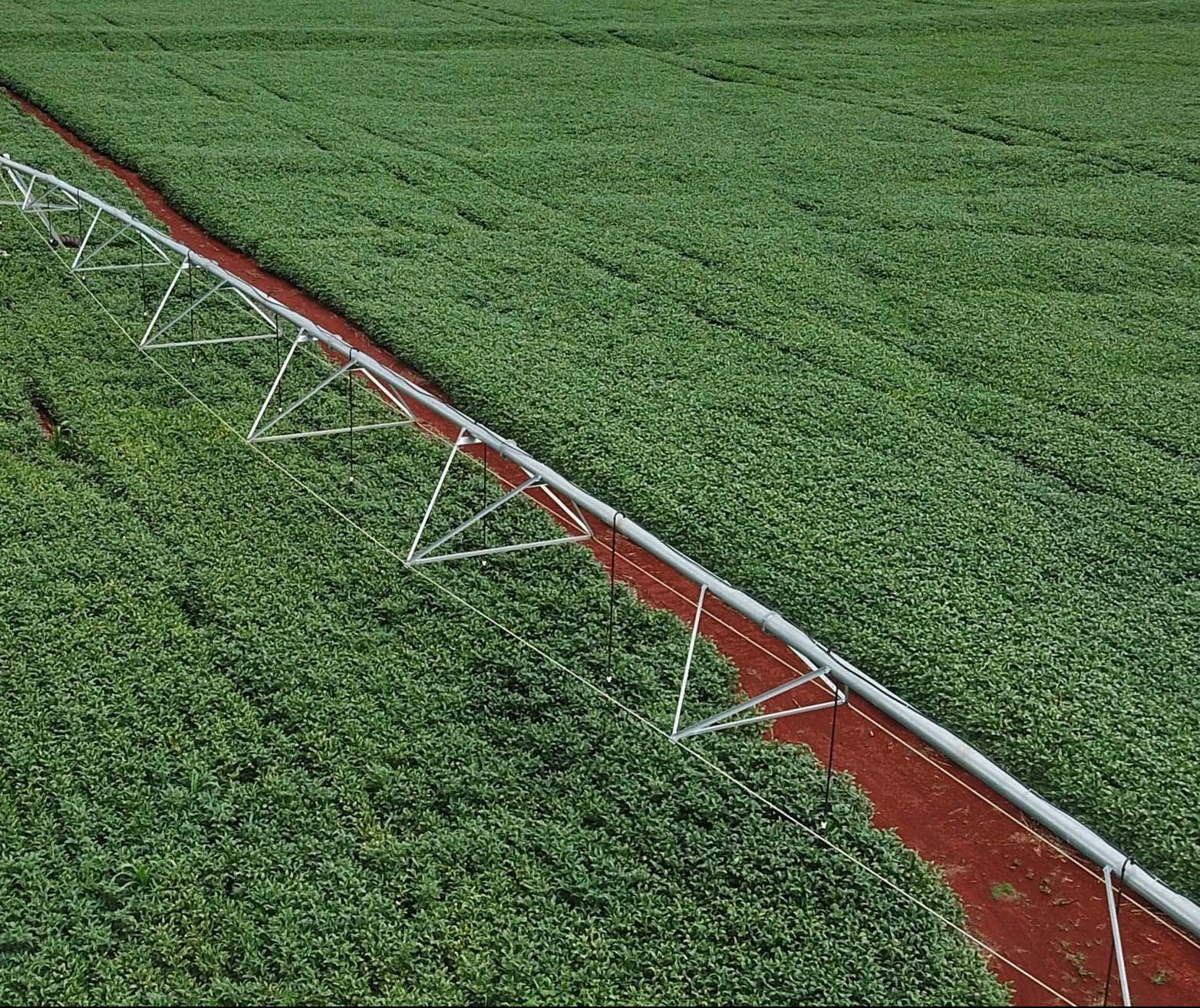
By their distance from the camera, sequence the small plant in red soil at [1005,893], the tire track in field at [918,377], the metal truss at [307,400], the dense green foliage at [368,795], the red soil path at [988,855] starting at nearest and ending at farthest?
the dense green foliage at [368,795], the red soil path at [988,855], the small plant in red soil at [1005,893], the metal truss at [307,400], the tire track in field at [918,377]

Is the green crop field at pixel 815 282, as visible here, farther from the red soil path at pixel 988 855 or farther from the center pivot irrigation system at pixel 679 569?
the center pivot irrigation system at pixel 679 569

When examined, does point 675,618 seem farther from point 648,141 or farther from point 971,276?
point 648,141

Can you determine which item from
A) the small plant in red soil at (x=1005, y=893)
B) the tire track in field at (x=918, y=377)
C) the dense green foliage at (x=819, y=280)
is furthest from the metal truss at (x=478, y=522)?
the tire track in field at (x=918, y=377)

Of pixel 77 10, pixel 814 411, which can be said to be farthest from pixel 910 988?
pixel 77 10

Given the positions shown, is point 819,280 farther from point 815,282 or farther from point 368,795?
point 368,795

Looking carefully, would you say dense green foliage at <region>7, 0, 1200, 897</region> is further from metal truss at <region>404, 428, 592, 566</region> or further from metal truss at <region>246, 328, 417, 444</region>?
metal truss at <region>246, 328, 417, 444</region>

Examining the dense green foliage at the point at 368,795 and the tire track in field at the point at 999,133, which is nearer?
→ the dense green foliage at the point at 368,795

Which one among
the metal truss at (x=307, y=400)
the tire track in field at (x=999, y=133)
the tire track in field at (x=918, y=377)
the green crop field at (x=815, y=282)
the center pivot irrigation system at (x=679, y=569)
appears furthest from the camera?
the tire track in field at (x=999, y=133)

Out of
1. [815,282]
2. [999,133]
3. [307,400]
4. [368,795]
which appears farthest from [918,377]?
[999,133]
